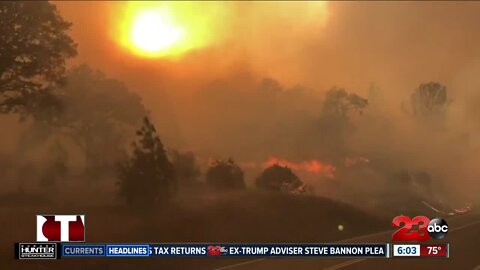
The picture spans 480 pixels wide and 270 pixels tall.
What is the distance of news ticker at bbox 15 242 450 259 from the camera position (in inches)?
289

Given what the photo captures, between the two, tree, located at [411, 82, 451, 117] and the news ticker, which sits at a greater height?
tree, located at [411, 82, 451, 117]

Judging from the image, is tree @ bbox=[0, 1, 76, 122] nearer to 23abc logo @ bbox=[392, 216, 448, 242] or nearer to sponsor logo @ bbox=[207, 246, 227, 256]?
sponsor logo @ bbox=[207, 246, 227, 256]

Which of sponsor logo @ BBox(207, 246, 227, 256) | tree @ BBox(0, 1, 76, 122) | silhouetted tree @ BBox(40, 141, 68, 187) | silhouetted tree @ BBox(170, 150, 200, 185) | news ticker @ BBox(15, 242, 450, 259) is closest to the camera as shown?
news ticker @ BBox(15, 242, 450, 259)

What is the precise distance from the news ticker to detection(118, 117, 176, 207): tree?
13.0 ft

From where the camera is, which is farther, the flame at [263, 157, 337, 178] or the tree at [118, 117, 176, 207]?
the flame at [263, 157, 337, 178]

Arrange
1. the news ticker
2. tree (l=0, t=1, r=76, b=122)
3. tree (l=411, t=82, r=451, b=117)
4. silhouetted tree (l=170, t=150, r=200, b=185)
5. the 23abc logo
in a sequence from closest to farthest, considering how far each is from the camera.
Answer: the news ticker → the 23abc logo → tree (l=411, t=82, r=451, b=117) → tree (l=0, t=1, r=76, b=122) → silhouetted tree (l=170, t=150, r=200, b=185)

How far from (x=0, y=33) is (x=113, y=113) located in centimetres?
423

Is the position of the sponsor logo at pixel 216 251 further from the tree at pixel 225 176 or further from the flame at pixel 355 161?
the flame at pixel 355 161

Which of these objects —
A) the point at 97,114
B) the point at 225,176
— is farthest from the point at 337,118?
the point at 97,114

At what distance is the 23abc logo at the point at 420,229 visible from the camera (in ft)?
25.2

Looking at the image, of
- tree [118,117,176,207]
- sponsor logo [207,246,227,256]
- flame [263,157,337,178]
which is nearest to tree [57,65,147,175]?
tree [118,117,176,207]

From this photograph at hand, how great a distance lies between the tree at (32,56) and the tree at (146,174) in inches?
129

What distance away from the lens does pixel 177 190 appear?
12.3 meters

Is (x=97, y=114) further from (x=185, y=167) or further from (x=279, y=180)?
(x=279, y=180)
